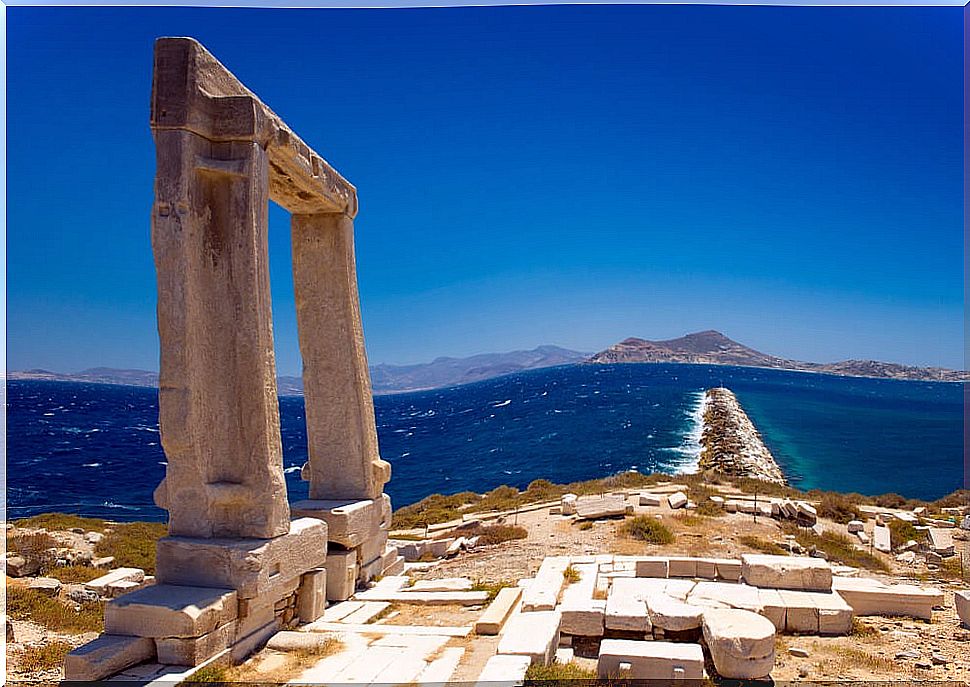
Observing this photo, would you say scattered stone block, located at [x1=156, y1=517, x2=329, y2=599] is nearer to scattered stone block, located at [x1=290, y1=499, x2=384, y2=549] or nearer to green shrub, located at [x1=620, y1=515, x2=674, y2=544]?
scattered stone block, located at [x1=290, y1=499, x2=384, y2=549]

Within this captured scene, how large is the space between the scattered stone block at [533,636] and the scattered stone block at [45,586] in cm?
578

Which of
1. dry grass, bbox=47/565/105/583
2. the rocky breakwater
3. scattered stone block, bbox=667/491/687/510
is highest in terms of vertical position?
dry grass, bbox=47/565/105/583

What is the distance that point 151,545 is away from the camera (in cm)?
1323

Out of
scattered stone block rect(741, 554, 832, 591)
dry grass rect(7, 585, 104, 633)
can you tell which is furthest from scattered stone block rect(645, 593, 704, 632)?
dry grass rect(7, 585, 104, 633)

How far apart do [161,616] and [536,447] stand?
148 feet

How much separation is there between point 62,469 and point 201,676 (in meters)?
41.2

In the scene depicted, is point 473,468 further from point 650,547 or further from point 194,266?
point 194,266

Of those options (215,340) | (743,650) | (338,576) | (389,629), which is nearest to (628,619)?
(743,650)

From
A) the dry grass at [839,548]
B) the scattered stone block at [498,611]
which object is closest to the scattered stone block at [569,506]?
the dry grass at [839,548]

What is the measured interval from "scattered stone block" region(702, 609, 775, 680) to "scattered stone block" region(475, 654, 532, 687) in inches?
66.0

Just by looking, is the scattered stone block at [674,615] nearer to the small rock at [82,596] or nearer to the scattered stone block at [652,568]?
the scattered stone block at [652,568]

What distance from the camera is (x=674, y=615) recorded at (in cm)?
695

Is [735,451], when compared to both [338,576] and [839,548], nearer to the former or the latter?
[839,548]

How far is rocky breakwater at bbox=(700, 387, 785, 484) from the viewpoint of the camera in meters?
29.2
